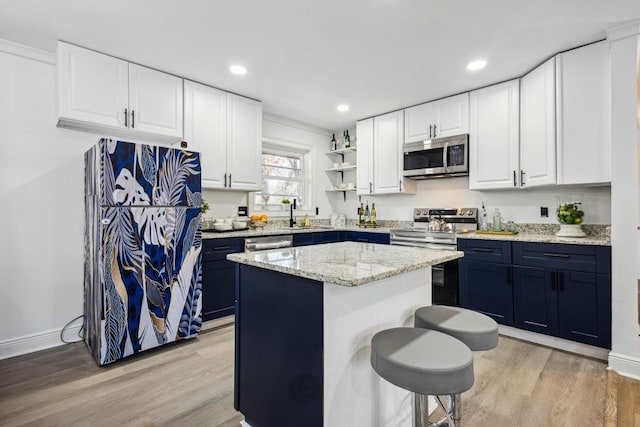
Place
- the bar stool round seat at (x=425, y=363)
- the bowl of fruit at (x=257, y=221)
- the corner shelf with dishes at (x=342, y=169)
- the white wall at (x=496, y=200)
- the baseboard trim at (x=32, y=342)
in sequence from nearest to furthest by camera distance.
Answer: the bar stool round seat at (x=425, y=363) → the baseboard trim at (x=32, y=342) → the white wall at (x=496, y=200) → the bowl of fruit at (x=257, y=221) → the corner shelf with dishes at (x=342, y=169)

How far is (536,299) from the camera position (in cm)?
270

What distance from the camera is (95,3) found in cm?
203

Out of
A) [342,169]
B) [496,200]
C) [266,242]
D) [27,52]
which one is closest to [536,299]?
[496,200]

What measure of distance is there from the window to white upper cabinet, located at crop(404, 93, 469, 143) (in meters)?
1.64

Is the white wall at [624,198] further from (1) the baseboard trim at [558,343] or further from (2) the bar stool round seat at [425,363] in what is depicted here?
(2) the bar stool round seat at [425,363]

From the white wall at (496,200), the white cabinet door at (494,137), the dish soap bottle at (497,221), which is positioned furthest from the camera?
the dish soap bottle at (497,221)

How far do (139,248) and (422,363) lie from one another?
2238mm

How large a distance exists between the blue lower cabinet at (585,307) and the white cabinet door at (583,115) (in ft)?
2.59

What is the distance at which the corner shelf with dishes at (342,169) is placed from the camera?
482cm

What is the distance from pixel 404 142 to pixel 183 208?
9.12ft

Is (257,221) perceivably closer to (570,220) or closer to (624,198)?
(570,220)

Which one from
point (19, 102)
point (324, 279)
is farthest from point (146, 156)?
point (324, 279)

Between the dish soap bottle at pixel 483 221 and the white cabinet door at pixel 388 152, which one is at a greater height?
the white cabinet door at pixel 388 152

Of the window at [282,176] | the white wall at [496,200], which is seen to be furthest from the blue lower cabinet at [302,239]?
the white wall at [496,200]
